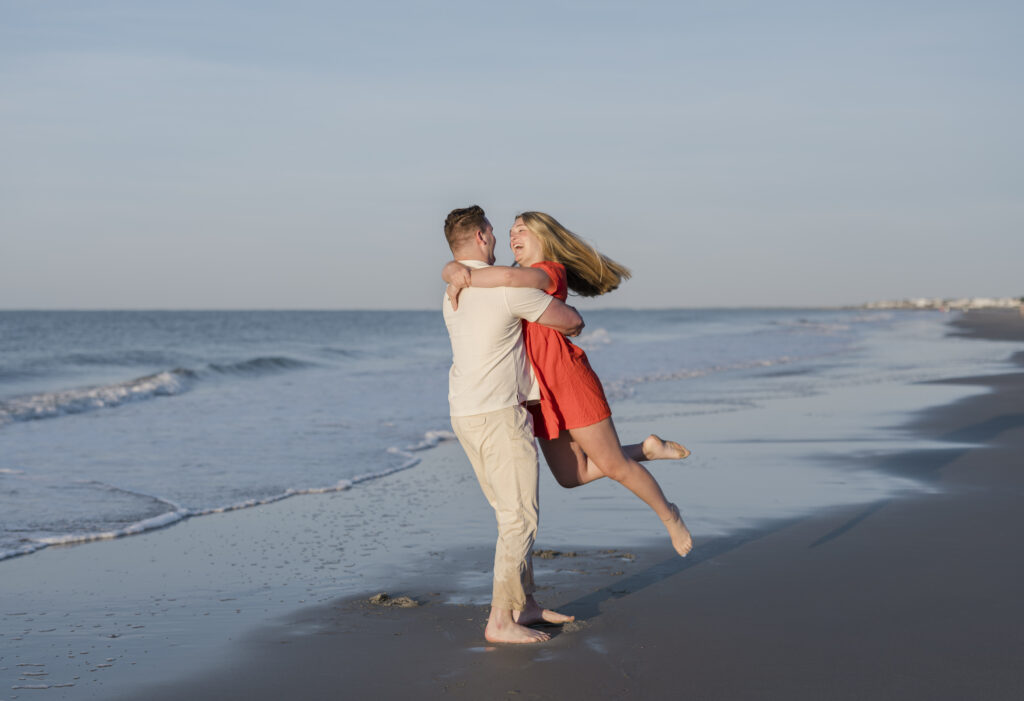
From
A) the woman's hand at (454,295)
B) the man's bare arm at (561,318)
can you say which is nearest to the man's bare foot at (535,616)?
the man's bare arm at (561,318)

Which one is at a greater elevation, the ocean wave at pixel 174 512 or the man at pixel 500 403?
the man at pixel 500 403

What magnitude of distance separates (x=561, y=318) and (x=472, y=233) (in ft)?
1.70

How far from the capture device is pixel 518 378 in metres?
4.01

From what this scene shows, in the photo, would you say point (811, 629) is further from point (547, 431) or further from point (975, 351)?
point (975, 351)

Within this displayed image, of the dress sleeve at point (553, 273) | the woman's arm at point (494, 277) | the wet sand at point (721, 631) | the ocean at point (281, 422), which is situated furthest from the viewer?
the ocean at point (281, 422)

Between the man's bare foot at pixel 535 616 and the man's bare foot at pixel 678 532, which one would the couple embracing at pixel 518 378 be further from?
the man's bare foot at pixel 678 532

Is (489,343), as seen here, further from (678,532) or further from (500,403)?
(678,532)

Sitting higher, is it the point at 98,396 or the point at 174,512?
the point at 174,512

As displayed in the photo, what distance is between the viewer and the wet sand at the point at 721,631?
3.41 metres

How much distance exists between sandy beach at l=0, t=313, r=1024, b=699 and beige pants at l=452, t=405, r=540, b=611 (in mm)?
280

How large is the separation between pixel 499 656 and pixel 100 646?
167 cm

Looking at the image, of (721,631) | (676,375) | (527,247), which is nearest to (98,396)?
(676,375)

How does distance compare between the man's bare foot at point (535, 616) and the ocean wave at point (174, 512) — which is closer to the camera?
the man's bare foot at point (535, 616)

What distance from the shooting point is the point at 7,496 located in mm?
7508
